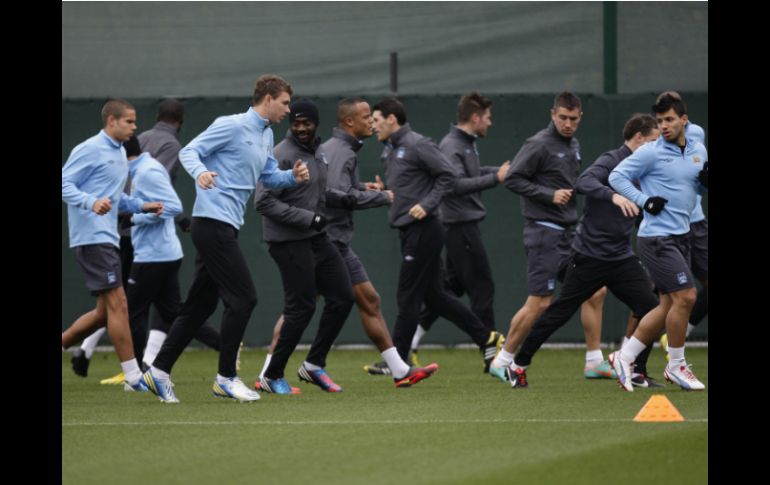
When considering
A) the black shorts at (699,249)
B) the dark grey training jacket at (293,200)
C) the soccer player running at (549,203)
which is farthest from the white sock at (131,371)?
the black shorts at (699,249)

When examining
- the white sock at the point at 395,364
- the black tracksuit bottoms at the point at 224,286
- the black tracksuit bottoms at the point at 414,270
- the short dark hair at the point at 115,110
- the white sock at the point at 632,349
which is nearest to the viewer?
the black tracksuit bottoms at the point at 224,286

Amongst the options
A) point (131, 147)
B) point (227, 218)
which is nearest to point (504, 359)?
point (227, 218)

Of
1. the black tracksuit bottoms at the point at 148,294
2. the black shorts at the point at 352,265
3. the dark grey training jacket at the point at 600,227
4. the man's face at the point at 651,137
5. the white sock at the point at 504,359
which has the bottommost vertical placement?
the white sock at the point at 504,359

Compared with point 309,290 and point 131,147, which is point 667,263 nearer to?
point 309,290

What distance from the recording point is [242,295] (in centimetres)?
1030

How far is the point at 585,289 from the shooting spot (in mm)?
11297

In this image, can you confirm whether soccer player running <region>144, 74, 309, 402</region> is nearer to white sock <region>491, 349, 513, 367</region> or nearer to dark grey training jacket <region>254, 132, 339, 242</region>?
dark grey training jacket <region>254, 132, 339, 242</region>

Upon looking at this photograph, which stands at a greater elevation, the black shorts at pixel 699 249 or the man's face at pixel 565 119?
the man's face at pixel 565 119

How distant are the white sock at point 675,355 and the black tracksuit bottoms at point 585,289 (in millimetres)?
560

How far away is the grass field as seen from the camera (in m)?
7.08

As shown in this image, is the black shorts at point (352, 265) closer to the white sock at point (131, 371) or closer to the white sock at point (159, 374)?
the white sock at point (131, 371)

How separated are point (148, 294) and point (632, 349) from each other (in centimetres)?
399

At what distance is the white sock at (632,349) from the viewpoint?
36.7ft

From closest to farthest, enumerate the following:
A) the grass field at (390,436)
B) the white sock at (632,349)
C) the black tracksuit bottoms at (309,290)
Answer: the grass field at (390,436) → the black tracksuit bottoms at (309,290) → the white sock at (632,349)
